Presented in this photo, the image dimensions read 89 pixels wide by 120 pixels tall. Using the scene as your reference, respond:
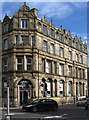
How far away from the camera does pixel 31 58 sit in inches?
1503

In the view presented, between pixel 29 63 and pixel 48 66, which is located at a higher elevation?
pixel 29 63

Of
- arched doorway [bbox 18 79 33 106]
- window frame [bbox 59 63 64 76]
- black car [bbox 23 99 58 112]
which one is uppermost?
window frame [bbox 59 63 64 76]

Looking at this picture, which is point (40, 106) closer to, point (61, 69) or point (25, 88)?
point (25, 88)

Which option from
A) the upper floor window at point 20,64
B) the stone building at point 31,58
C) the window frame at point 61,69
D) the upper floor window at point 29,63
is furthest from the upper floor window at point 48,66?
the upper floor window at point 20,64

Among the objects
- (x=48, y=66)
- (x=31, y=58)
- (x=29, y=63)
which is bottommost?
(x=48, y=66)

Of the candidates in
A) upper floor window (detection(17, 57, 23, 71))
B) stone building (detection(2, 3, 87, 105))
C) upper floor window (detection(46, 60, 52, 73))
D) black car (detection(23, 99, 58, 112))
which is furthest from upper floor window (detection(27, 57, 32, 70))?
black car (detection(23, 99, 58, 112))

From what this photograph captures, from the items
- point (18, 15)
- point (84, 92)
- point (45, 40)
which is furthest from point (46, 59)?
point (84, 92)

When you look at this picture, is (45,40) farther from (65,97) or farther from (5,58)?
(65,97)

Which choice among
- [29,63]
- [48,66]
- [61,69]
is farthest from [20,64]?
[61,69]

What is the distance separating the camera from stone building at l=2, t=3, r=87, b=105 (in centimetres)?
3719

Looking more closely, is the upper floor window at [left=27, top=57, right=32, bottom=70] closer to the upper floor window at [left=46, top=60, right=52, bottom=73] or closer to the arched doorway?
the arched doorway

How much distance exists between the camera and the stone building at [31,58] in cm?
3719

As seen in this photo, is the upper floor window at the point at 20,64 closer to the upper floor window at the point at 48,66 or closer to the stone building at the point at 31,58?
the stone building at the point at 31,58

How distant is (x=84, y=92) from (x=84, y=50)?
1265 centimetres
